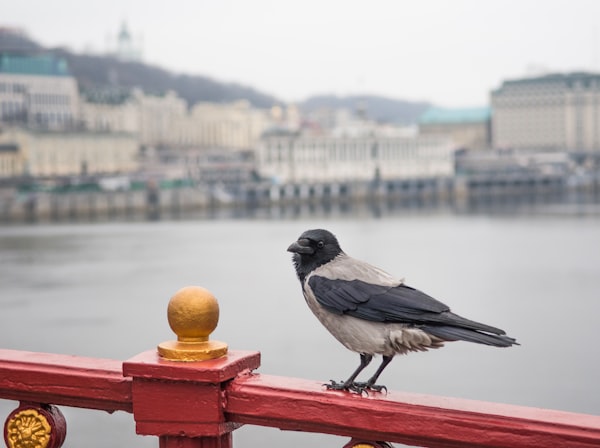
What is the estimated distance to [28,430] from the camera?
207 cm

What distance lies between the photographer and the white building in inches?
3484

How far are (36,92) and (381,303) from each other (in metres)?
97.4

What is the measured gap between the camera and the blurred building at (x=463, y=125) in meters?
117

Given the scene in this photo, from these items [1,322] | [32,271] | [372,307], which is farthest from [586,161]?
[372,307]

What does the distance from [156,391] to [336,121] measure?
144 m

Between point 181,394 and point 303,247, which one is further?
point 303,247

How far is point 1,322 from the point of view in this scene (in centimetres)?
2083

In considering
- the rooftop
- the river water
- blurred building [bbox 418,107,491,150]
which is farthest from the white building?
the river water

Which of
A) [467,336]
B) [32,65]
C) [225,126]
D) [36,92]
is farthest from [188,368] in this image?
[225,126]

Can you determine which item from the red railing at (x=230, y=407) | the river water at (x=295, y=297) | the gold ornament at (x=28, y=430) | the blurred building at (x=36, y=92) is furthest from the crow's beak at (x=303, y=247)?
the blurred building at (x=36, y=92)

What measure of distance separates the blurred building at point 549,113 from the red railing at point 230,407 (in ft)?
374

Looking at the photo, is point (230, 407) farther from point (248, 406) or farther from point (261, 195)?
point (261, 195)

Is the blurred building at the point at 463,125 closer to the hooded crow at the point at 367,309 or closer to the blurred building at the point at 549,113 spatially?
the blurred building at the point at 549,113

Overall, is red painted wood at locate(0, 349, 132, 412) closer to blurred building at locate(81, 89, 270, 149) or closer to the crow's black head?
the crow's black head
